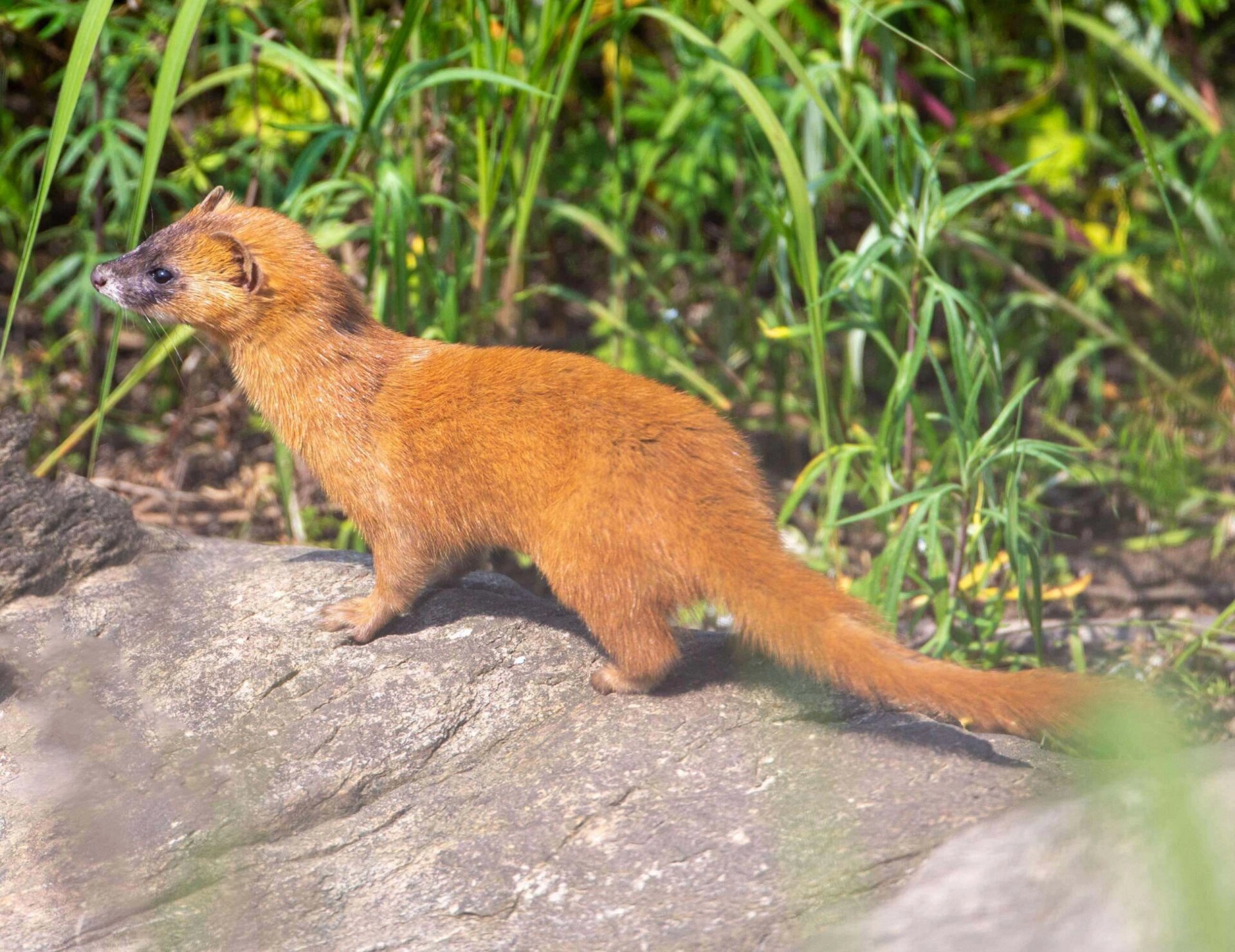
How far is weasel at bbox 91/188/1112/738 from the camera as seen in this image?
9.02ft

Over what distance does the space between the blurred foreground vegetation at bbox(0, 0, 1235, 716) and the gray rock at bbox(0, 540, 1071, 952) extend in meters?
0.90

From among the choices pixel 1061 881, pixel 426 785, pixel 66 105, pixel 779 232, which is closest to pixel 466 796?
pixel 426 785

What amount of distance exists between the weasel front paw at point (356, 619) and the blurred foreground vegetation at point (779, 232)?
110 cm

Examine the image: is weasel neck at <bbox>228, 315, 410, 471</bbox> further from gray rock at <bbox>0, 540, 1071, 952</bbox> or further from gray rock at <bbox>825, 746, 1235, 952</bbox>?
gray rock at <bbox>825, 746, 1235, 952</bbox>

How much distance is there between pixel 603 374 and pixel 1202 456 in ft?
9.67

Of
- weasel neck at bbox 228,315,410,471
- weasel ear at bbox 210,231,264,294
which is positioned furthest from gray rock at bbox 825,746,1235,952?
weasel ear at bbox 210,231,264,294

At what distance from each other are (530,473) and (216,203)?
1.25 m

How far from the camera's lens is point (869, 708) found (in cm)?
307

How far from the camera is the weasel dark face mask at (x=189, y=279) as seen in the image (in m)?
3.28

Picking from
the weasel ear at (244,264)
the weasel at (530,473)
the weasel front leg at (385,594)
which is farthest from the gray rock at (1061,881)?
the weasel ear at (244,264)

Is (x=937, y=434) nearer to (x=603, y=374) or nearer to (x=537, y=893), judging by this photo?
(x=603, y=374)

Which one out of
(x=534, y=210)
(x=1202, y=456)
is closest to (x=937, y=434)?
(x=1202, y=456)

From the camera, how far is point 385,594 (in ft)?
10.7

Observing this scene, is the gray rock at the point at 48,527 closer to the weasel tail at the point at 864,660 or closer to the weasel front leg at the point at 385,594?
the weasel front leg at the point at 385,594
